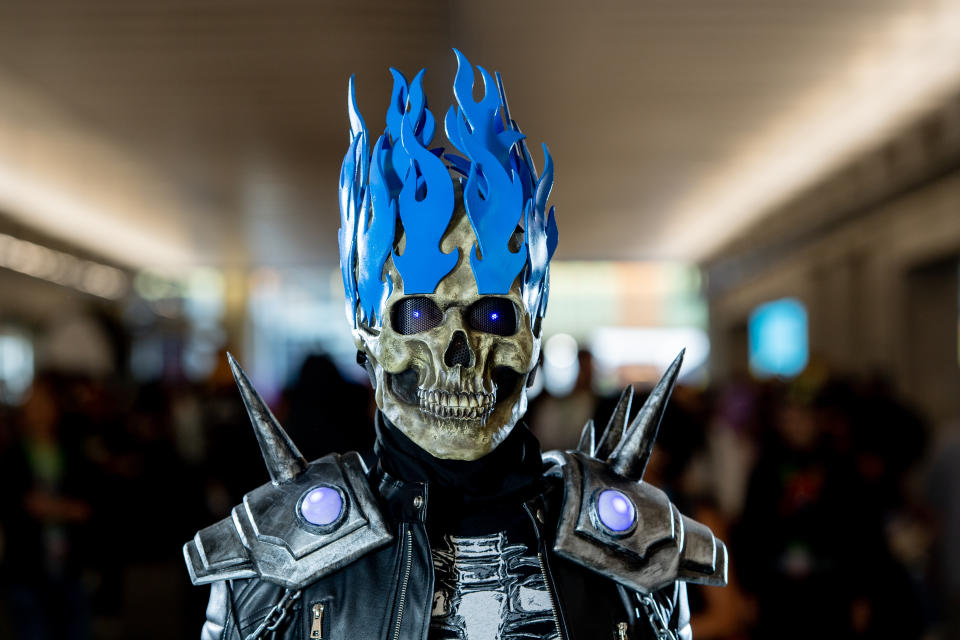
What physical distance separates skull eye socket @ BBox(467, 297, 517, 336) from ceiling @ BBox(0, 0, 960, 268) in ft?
15.7

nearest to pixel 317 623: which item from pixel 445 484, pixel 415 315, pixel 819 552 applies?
pixel 445 484

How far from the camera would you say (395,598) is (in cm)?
168

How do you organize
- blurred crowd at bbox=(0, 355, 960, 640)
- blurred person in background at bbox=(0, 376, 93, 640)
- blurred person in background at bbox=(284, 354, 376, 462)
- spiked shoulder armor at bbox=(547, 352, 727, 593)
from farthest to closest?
blurred person in background at bbox=(0, 376, 93, 640) < blurred crowd at bbox=(0, 355, 960, 640) < blurred person in background at bbox=(284, 354, 376, 462) < spiked shoulder armor at bbox=(547, 352, 727, 593)

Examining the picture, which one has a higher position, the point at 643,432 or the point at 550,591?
the point at 643,432

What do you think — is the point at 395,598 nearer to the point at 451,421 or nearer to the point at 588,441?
the point at 451,421

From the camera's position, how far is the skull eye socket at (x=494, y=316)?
68.9 inches

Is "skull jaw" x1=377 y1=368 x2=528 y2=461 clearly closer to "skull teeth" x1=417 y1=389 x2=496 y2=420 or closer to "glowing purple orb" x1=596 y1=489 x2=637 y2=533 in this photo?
"skull teeth" x1=417 y1=389 x2=496 y2=420

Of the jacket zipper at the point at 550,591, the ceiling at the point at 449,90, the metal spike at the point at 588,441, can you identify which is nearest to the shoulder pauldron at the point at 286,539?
the jacket zipper at the point at 550,591

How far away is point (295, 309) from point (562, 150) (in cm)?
1629

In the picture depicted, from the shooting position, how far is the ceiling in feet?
21.6

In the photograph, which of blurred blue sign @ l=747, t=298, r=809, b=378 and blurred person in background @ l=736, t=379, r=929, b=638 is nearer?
blurred person in background @ l=736, t=379, r=929, b=638

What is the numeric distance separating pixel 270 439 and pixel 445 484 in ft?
0.97

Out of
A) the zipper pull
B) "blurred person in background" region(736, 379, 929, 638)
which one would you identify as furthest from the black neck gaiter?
"blurred person in background" region(736, 379, 929, 638)

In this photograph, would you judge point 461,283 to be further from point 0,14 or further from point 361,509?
point 0,14
